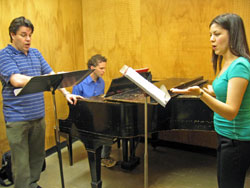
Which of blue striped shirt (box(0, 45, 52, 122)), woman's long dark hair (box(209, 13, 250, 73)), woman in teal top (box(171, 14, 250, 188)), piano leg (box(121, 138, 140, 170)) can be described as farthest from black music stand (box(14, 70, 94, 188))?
piano leg (box(121, 138, 140, 170))

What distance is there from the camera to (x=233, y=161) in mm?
1487

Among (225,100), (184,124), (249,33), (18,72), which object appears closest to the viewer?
(225,100)

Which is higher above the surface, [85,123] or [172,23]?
[172,23]

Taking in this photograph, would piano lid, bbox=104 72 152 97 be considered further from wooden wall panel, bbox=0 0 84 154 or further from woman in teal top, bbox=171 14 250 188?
wooden wall panel, bbox=0 0 84 154

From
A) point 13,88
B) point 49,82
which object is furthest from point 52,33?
point 49,82

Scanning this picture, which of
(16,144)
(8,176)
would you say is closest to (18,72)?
(16,144)

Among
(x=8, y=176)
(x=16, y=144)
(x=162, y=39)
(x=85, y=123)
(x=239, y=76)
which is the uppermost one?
(x=162, y=39)

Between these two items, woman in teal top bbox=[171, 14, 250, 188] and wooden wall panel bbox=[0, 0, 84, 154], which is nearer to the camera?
woman in teal top bbox=[171, 14, 250, 188]

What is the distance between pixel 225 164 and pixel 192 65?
2.23 meters

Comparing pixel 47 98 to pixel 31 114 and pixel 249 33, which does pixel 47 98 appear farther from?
pixel 249 33

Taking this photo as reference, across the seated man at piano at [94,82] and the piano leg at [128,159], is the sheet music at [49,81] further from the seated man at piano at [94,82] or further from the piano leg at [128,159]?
the piano leg at [128,159]

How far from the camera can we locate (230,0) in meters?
3.18

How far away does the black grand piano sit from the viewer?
2221mm

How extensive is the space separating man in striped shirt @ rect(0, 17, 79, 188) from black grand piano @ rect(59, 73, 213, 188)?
23cm
